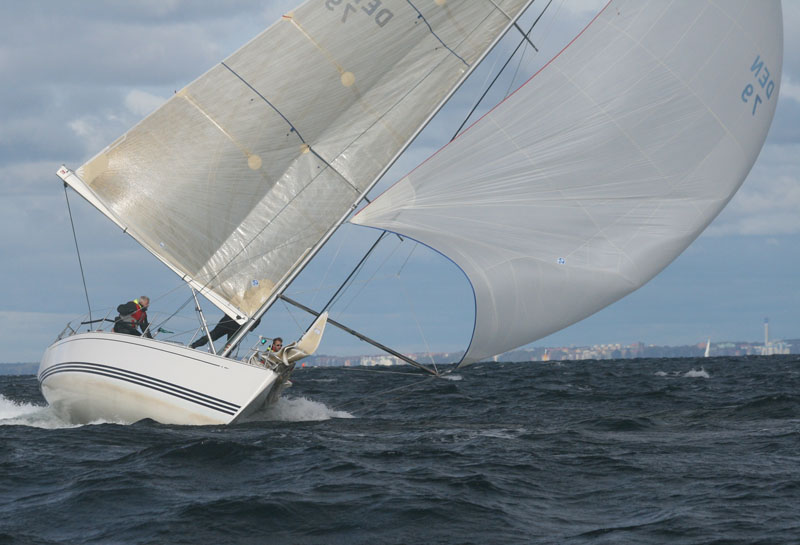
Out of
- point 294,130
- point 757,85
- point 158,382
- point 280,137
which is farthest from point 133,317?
point 757,85

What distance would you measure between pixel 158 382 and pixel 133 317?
60.1 inches

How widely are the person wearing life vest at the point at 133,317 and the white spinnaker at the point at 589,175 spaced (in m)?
3.64

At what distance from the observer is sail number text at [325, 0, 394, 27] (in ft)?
40.6

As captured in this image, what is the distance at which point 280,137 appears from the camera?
12.8 metres

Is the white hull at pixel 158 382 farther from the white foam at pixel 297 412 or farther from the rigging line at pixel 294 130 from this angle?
the rigging line at pixel 294 130

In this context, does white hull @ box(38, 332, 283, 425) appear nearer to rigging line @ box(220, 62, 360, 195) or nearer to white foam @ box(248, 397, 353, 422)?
white foam @ box(248, 397, 353, 422)

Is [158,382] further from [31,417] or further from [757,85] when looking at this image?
[757,85]

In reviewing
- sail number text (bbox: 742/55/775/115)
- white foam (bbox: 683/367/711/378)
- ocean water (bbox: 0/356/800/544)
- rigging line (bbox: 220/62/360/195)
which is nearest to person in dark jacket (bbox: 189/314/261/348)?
ocean water (bbox: 0/356/800/544)

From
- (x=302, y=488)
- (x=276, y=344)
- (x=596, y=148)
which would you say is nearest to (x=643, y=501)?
(x=302, y=488)

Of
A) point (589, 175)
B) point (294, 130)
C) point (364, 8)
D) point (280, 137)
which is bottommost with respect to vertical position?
point (589, 175)

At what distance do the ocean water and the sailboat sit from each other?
134cm

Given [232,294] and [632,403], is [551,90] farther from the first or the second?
[632,403]

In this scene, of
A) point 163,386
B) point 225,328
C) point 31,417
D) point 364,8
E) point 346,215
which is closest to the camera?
point 163,386

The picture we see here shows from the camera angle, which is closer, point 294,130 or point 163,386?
point 163,386
